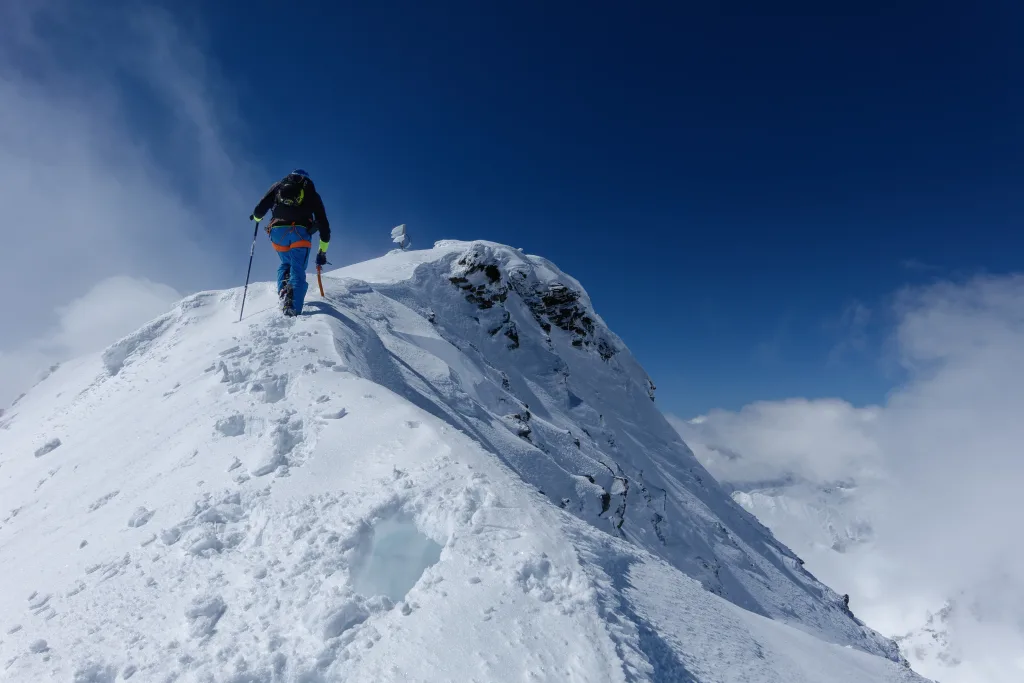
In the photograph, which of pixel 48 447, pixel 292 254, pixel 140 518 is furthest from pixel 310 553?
pixel 292 254

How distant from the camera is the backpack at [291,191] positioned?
11.3 meters

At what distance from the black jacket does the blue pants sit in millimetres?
162

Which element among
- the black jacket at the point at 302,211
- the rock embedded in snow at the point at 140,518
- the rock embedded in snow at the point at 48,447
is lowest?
the rock embedded in snow at the point at 140,518

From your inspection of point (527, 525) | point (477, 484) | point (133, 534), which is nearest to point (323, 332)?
point (133, 534)

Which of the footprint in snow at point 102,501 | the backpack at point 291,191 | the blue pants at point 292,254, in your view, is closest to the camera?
the footprint in snow at point 102,501

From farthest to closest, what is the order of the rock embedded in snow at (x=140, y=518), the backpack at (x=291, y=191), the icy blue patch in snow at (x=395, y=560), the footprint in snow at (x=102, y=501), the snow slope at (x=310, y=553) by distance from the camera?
the backpack at (x=291, y=191)
the footprint in snow at (x=102, y=501)
the rock embedded in snow at (x=140, y=518)
the icy blue patch in snow at (x=395, y=560)
the snow slope at (x=310, y=553)

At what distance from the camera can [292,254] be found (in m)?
11.2

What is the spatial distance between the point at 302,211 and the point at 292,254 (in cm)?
102

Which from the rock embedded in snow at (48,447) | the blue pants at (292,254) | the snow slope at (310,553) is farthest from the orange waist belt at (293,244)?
the rock embedded in snow at (48,447)

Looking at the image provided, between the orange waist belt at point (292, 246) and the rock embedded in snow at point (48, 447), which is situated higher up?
the orange waist belt at point (292, 246)

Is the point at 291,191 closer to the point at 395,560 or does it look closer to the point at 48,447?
the point at 48,447

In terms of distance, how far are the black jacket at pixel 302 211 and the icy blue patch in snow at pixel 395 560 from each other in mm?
8532

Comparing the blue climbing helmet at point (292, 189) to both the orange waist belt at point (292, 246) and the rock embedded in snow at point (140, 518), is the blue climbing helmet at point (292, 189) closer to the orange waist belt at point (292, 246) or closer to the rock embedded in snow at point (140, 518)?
the orange waist belt at point (292, 246)

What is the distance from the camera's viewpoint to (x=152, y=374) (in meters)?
10.6
